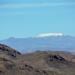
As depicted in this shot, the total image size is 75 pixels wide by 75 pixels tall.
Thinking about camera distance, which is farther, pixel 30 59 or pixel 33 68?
pixel 30 59

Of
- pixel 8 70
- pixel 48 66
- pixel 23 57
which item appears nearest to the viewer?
pixel 8 70

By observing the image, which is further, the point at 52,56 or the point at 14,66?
the point at 52,56

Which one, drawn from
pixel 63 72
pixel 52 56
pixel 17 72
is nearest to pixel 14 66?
pixel 17 72

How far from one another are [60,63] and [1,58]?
30.7 m

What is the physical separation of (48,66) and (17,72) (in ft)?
89.0

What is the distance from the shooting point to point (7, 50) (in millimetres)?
188625

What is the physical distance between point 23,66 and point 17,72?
31.0 ft

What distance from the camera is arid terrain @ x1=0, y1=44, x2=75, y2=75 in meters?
148

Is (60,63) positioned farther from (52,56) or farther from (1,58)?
(1,58)

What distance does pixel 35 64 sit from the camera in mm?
166125

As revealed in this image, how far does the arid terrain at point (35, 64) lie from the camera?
14825 cm

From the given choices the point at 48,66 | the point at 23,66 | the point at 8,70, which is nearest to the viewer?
the point at 8,70

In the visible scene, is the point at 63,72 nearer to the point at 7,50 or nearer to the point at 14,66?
the point at 14,66

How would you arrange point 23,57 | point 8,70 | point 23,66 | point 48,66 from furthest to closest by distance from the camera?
point 23,57 → point 48,66 → point 23,66 → point 8,70
